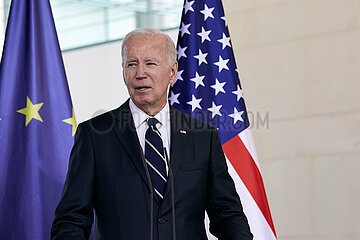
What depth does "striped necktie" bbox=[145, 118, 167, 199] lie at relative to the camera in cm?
216

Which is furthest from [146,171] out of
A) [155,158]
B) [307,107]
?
[307,107]

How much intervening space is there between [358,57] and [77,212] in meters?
2.44

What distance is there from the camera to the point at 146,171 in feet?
7.02

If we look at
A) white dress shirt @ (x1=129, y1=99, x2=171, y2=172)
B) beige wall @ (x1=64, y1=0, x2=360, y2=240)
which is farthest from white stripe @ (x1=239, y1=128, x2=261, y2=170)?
white dress shirt @ (x1=129, y1=99, x2=171, y2=172)

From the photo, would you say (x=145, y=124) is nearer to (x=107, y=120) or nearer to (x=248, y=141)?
(x=107, y=120)

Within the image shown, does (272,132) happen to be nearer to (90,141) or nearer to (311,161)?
(311,161)

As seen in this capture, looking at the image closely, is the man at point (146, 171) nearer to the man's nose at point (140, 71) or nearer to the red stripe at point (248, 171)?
the man's nose at point (140, 71)

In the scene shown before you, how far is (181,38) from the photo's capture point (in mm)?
3594

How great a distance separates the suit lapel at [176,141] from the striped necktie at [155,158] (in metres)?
0.03

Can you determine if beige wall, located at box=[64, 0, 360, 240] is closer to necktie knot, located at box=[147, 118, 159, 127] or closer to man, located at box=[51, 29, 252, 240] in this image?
man, located at box=[51, 29, 252, 240]

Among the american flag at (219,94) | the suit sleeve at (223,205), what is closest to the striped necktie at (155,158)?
the suit sleeve at (223,205)

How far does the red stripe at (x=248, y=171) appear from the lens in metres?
3.29

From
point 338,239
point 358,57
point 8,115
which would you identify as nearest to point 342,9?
point 358,57

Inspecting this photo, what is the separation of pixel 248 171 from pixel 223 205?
1134mm
